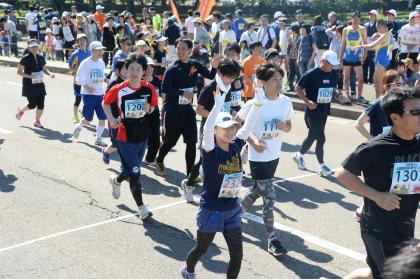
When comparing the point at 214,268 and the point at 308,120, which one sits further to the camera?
the point at 308,120

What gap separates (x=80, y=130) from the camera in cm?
1111

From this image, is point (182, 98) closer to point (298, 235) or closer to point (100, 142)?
point (298, 235)

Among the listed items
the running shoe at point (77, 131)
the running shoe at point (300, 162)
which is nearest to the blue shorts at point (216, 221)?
Answer: the running shoe at point (300, 162)

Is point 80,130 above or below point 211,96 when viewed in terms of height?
below

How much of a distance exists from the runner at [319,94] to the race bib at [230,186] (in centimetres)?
388

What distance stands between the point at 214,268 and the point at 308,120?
3825 millimetres

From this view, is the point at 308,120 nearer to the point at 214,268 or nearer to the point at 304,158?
the point at 304,158

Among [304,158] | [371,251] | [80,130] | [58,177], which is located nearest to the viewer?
[371,251]

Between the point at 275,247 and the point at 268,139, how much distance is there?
3.60 feet

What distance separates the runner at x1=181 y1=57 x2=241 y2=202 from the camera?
641cm

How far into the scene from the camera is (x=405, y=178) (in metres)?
4.07

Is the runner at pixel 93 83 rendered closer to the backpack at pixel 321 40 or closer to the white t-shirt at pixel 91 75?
the white t-shirt at pixel 91 75

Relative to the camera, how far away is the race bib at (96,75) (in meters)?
10.7

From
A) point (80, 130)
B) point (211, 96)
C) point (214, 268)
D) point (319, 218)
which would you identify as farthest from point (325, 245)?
point (80, 130)
